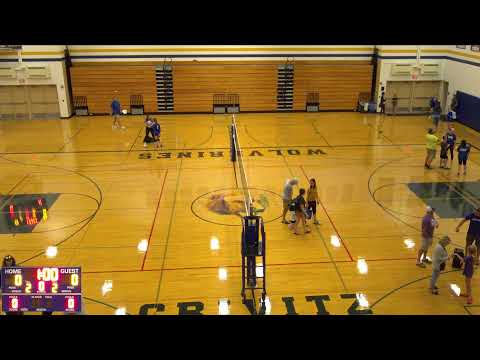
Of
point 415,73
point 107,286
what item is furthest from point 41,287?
point 415,73

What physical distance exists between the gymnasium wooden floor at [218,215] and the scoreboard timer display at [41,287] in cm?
163

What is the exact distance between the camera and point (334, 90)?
32.0 meters

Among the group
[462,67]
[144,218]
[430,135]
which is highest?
[462,67]

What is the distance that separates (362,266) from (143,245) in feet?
20.3

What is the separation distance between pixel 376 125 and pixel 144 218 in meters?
17.7

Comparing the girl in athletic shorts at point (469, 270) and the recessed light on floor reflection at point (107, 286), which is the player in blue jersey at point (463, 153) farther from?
the recessed light on floor reflection at point (107, 286)

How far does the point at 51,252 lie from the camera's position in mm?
13148

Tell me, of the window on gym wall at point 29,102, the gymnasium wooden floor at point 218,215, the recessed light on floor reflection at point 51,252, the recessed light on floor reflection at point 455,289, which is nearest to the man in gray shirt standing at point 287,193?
the gymnasium wooden floor at point 218,215

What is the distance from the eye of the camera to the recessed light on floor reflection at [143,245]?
13.4 m

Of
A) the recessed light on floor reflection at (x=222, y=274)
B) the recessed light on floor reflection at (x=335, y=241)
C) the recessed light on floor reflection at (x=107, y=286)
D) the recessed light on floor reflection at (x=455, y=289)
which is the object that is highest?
the recessed light on floor reflection at (x=335, y=241)

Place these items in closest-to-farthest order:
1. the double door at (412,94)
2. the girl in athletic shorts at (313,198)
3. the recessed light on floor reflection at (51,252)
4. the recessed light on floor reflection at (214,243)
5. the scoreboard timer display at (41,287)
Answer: the scoreboard timer display at (41,287)
the recessed light on floor reflection at (51,252)
the recessed light on floor reflection at (214,243)
the girl in athletic shorts at (313,198)
the double door at (412,94)
